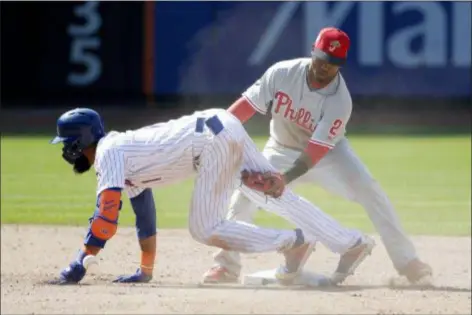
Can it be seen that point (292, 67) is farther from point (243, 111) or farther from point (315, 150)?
point (315, 150)

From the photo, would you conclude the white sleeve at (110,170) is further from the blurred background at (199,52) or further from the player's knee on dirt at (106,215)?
the blurred background at (199,52)

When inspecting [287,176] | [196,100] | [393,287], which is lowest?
[196,100]

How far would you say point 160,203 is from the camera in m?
12.9

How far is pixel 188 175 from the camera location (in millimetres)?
7367

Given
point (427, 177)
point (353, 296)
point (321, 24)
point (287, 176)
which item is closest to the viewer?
point (353, 296)

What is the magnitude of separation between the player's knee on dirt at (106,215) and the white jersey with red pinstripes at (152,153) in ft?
0.27

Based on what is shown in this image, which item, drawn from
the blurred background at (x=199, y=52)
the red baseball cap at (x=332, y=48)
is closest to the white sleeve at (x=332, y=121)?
the red baseball cap at (x=332, y=48)

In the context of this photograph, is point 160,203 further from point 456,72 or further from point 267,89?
point 456,72

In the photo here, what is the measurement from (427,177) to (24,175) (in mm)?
4714

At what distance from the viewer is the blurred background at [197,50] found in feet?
65.2

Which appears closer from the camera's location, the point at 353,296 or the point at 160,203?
the point at 353,296

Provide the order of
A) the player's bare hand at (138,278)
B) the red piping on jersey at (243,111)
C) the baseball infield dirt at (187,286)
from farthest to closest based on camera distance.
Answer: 1. the red piping on jersey at (243,111)
2. the player's bare hand at (138,278)
3. the baseball infield dirt at (187,286)

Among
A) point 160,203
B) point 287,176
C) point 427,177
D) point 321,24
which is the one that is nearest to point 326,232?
point 287,176

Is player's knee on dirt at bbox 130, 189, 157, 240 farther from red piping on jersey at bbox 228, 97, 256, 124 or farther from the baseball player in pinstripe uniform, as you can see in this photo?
red piping on jersey at bbox 228, 97, 256, 124
